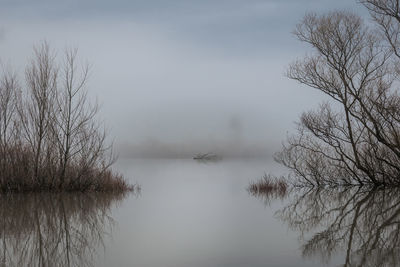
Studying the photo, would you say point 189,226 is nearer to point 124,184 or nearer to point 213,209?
point 213,209

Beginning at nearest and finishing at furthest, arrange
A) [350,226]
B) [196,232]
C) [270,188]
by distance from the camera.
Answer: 1. [196,232]
2. [350,226]
3. [270,188]

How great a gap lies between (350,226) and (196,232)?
8.24ft

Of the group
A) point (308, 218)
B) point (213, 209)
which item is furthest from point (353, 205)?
point (213, 209)

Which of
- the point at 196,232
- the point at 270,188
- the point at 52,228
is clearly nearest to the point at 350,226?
the point at 196,232

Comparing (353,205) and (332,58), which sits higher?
(332,58)

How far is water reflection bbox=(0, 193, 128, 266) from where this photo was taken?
15.6ft

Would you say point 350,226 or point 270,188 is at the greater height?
point 270,188

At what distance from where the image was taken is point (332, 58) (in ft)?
43.9

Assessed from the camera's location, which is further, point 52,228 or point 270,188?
point 270,188

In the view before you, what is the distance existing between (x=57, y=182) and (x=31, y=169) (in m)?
0.78

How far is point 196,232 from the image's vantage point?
6473 millimetres

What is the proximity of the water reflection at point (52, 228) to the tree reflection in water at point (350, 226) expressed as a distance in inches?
114

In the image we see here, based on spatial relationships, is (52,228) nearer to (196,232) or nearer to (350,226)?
(196,232)

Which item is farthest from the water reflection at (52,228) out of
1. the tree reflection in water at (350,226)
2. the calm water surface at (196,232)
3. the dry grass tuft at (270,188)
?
the dry grass tuft at (270,188)
